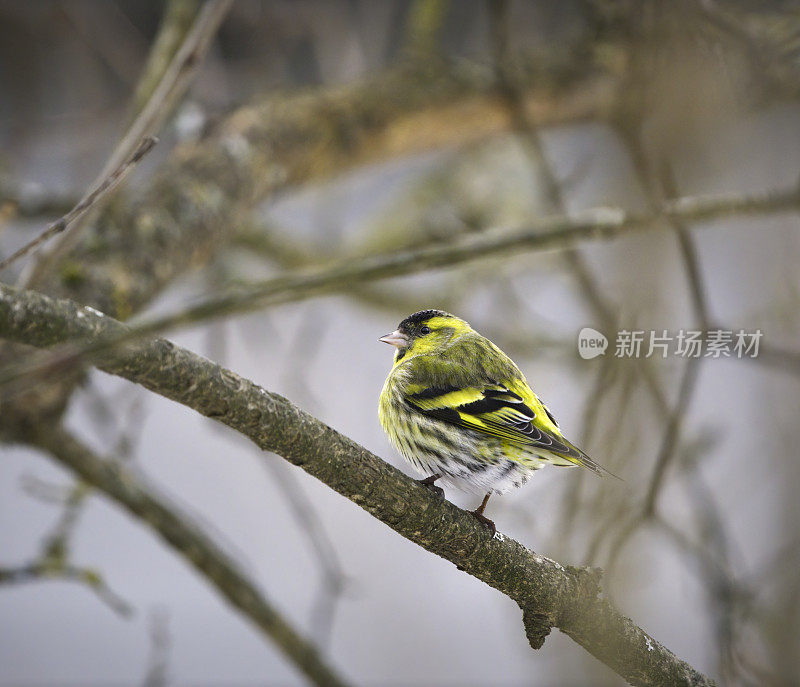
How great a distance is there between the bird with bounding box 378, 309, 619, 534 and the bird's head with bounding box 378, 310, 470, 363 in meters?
0.06

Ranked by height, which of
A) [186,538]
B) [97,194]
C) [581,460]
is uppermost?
[581,460]

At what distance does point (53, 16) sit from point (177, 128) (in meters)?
0.98

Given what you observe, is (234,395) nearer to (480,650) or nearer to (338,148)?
(338,148)

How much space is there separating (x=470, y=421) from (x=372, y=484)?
402 mm

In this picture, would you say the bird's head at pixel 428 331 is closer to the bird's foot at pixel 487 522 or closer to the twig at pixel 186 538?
the bird's foot at pixel 487 522

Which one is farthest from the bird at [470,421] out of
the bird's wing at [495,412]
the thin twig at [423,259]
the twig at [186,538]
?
the twig at [186,538]

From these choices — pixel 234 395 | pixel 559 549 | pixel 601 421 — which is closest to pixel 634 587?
pixel 559 549

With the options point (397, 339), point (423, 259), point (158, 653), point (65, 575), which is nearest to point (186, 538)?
point (65, 575)

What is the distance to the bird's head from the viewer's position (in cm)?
159

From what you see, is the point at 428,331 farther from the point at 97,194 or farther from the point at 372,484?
the point at 97,194

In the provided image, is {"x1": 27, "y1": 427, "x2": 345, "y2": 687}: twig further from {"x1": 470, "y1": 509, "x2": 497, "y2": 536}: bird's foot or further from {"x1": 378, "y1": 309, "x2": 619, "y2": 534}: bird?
{"x1": 470, "y1": 509, "x2": 497, "y2": 536}: bird's foot

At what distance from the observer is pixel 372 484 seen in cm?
99

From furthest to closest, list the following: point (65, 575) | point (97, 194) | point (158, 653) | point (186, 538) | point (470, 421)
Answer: point (158, 653) → point (186, 538) → point (65, 575) → point (470, 421) → point (97, 194)

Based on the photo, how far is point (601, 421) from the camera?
1.61m
